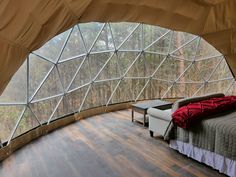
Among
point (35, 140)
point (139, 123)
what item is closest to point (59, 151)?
point (35, 140)

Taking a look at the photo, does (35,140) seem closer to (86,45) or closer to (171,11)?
(86,45)

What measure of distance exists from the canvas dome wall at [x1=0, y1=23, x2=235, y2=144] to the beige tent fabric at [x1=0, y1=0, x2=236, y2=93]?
2203 mm

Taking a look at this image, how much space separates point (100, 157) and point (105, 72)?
3367 mm

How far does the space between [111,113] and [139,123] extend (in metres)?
1.37

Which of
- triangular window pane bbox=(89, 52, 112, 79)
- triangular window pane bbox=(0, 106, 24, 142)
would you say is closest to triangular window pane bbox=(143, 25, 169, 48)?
triangular window pane bbox=(89, 52, 112, 79)

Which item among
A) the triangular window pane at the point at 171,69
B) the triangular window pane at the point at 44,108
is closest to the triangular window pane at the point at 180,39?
the triangular window pane at the point at 171,69

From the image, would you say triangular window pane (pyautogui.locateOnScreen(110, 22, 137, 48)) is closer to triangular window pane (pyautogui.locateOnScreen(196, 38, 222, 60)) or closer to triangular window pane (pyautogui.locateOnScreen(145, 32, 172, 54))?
triangular window pane (pyautogui.locateOnScreen(145, 32, 172, 54))

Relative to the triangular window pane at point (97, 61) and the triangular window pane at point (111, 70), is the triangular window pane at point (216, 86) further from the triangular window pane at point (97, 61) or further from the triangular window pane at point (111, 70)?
the triangular window pane at point (97, 61)

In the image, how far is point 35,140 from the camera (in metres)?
5.09

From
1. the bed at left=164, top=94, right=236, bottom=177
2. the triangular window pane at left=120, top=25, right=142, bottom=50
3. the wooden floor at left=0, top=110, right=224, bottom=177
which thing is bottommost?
the wooden floor at left=0, top=110, right=224, bottom=177

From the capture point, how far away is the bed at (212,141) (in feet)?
10.6

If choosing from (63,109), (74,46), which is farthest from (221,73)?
(63,109)

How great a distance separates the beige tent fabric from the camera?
2.04m

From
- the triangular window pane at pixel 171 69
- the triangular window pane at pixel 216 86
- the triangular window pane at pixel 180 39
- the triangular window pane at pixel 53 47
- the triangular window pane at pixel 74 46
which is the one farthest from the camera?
the triangular window pane at pixel 216 86
